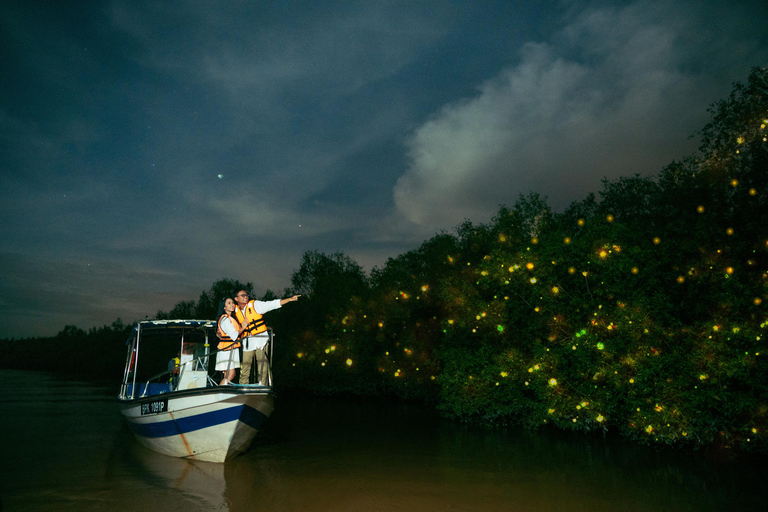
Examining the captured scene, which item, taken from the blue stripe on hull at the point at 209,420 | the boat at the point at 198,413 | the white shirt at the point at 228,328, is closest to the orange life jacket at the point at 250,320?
the white shirt at the point at 228,328

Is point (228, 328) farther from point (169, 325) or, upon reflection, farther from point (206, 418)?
point (169, 325)

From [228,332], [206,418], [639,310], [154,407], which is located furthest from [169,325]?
[639,310]

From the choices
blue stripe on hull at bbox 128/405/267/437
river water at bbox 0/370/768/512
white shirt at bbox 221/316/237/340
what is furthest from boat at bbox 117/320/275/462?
white shirt at bbox 221/316/237/340

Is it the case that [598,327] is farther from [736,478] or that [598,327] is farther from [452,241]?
[452,241]

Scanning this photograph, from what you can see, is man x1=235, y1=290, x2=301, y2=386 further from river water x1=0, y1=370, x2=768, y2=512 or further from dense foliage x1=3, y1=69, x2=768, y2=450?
dense foliage x1=3, y1=69, x2=768, y2=450

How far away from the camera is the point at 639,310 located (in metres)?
11.2

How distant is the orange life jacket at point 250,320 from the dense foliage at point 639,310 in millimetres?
8109

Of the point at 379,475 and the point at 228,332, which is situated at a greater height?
the point at 228,332

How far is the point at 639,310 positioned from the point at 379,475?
7332 millimetres

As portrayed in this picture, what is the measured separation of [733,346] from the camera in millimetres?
10211

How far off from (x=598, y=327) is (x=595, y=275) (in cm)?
157

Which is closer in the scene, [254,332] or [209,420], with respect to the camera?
[254,332]

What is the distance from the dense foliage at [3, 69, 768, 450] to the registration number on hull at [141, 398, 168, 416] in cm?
939

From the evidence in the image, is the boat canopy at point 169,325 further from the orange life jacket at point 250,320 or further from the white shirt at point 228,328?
the orange life jacket at point 250,320
